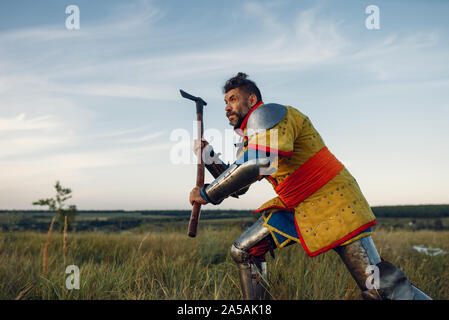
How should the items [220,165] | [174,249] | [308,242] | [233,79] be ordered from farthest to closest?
[174,249] → [220,165] → [233,79] → [308,242]

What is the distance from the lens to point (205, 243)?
5.26 m

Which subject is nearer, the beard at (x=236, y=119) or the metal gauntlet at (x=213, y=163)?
the beard at (x=236, y=119)

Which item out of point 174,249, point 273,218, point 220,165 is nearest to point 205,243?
point 174,249

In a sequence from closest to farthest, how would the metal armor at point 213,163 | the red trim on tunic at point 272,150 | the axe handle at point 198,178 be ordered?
the red trim on tunic at point 272,150 < the axe handle at point 198,178 < the metal armor at point 213,163

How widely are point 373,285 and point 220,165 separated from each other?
146cm

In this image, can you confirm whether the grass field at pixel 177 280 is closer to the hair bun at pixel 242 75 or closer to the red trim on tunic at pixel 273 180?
the red trim on tunic at pixel 273 180

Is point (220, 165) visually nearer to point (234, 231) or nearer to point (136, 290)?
point (136, 290)

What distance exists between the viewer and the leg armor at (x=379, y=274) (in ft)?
6.48

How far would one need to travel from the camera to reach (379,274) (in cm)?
200

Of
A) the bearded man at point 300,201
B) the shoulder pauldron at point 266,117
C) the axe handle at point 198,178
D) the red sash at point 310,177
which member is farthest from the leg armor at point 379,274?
the axe handle at point 198,178

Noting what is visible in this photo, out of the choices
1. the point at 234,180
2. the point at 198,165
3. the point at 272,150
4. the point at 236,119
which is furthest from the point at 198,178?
the point at 272,150

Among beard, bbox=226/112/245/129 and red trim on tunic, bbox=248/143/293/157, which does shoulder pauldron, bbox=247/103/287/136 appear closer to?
red trim on tunic, bbox=248/143/293/157

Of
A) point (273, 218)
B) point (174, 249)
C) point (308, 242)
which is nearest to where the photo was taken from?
point (308, 242)
